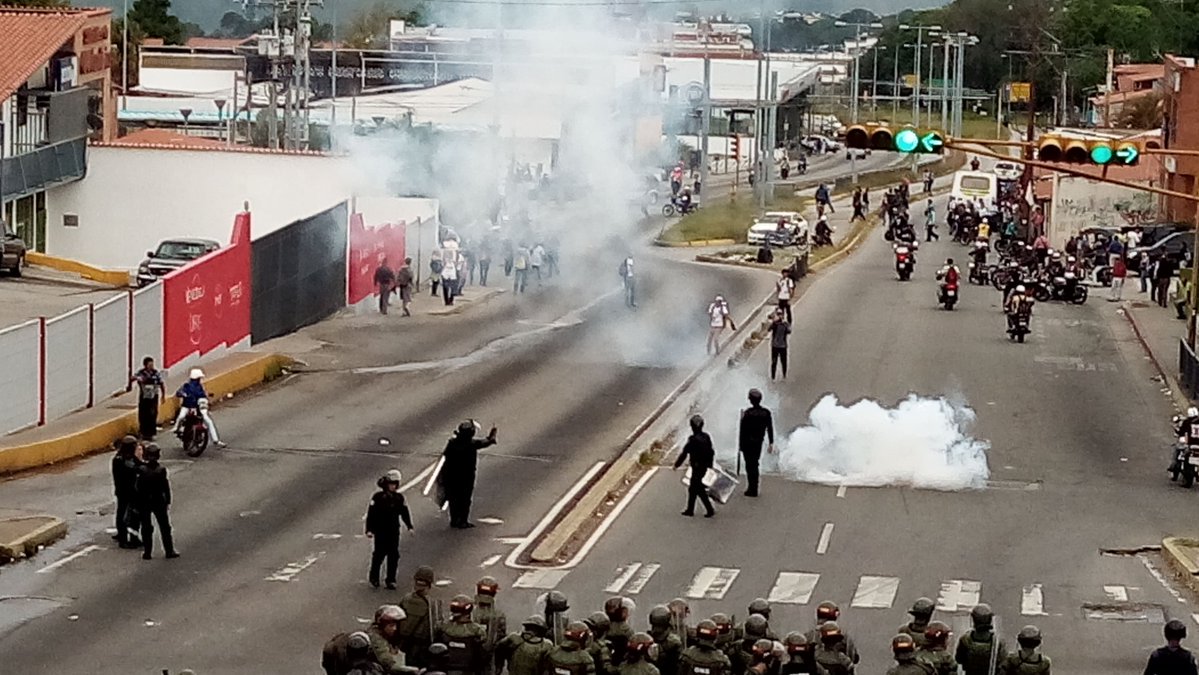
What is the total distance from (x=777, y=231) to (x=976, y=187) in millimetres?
24445

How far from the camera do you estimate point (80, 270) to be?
179 ft

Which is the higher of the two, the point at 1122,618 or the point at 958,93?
the point at 958,93

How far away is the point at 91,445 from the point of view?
30656 millimetres

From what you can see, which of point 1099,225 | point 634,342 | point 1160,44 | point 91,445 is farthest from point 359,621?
point 1160,44

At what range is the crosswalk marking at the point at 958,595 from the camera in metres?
22.6

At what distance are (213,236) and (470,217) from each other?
7113 mm

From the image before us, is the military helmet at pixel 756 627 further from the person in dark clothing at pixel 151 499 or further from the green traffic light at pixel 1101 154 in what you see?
the green traffic light at pixel 1101 154

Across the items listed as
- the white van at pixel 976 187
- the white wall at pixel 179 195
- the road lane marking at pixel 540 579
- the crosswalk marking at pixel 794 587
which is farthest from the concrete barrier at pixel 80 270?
the white van at pixel 976 187

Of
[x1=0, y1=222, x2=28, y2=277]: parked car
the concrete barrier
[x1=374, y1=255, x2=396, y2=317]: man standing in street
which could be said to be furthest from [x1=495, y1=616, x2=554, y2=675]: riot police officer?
the concrete barrier

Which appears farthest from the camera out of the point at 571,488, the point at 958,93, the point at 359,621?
the point at 958,93

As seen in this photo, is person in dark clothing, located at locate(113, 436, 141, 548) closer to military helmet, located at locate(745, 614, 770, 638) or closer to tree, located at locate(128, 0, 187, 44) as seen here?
military helmet, located at locate(745, 614, 770, 638)

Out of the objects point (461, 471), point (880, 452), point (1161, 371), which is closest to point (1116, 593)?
point (880, 452)

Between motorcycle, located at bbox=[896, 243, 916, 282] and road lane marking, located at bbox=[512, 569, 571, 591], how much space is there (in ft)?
131

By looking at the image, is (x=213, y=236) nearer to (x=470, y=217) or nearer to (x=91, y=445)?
(x=470, y=217)
